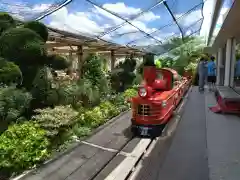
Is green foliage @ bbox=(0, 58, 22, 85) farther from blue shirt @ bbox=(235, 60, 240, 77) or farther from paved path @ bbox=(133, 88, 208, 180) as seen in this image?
blue shirt @ bbox=(235, 60, 240, 77)

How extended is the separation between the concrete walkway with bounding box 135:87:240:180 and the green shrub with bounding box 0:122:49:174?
1.52 metres

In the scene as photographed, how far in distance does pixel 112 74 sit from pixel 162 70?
12.4 ft

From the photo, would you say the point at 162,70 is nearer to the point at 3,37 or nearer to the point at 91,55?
the point at 91,55

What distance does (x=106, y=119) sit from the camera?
6359 mm

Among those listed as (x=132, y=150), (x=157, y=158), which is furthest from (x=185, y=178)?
(x=132, y=150)

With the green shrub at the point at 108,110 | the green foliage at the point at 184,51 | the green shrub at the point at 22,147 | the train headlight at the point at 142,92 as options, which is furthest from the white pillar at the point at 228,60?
the green shrub at the point at 22,147

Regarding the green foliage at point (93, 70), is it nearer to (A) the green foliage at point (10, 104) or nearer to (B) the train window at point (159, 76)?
(B) the train window at point (159, 76)

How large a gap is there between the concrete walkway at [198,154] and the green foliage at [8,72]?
2.74 meters

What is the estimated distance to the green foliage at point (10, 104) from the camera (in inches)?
154

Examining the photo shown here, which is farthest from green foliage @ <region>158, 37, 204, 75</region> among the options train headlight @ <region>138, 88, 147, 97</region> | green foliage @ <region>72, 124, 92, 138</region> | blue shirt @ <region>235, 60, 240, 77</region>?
green foliage @ <region>72, 124, 92, 138</region>

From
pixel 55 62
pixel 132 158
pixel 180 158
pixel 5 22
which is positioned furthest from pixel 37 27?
pixel 180 158

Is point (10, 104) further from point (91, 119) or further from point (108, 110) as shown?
point (108, 110)

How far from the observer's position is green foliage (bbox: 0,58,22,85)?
4258 mm

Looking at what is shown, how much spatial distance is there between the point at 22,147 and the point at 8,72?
1509 mm
